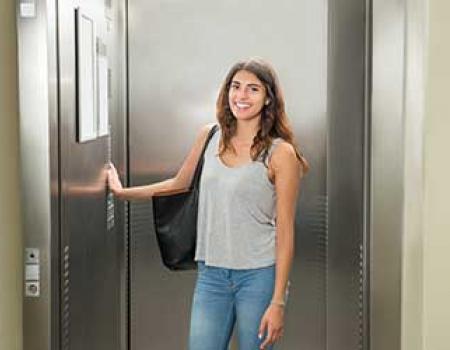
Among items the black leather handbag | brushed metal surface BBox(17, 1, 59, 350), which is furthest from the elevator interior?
brushed metal surface BBox(17, 1, 59, 350)

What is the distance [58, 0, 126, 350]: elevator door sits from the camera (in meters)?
2.43

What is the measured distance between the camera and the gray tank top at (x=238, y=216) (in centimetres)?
304

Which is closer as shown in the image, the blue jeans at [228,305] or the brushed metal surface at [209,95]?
the blue jeans at [228,305]

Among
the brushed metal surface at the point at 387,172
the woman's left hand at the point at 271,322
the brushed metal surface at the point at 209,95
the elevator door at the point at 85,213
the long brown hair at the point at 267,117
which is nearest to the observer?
the elevator door at the point at 85,213

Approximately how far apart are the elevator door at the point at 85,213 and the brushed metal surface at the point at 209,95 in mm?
128

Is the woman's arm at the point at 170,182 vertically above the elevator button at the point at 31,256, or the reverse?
the woman's arm at the point at 170,182

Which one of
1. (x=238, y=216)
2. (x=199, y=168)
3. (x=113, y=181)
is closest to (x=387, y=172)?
(x=238, y=216)

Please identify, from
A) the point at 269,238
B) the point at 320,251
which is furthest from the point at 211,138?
the point at 320,251

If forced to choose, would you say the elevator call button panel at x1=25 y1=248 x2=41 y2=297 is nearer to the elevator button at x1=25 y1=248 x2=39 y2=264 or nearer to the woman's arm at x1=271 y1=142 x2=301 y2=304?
the elevator button at x1=25 y1=248 x2=39 y2=264

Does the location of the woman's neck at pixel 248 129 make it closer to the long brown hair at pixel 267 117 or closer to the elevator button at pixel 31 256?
the long brown hair at pixel 267 117

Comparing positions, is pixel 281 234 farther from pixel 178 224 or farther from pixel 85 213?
pixel 85 213

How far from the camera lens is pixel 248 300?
301 centimetres

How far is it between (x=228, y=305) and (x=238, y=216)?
0.30m

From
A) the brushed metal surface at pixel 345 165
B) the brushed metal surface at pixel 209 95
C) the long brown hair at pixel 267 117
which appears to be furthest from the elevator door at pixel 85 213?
the brushed metal surface at pixel 345 165
